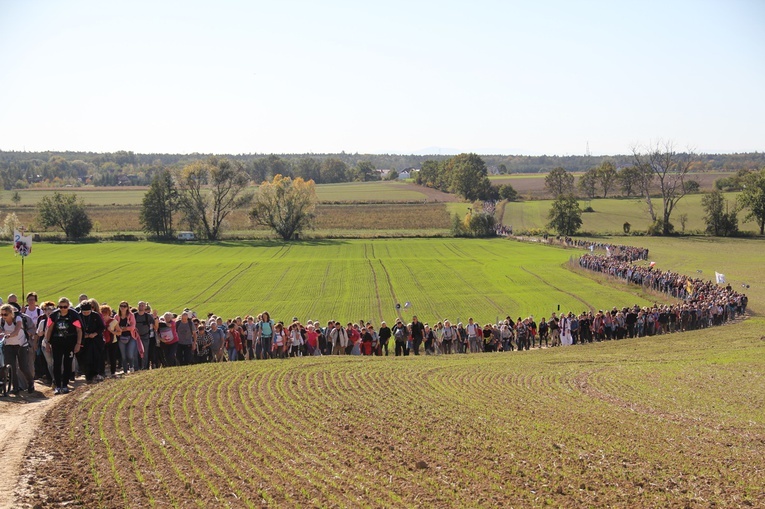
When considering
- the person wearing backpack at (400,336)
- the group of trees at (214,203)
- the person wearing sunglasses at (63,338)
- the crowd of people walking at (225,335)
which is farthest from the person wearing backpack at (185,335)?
the group of trees at (214,203)

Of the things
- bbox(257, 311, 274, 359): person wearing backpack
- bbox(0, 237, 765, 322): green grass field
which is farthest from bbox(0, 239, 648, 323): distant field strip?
bbox(257, 311, 274, 359): person wearing backpack

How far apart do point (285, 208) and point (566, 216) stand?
36.6 meters

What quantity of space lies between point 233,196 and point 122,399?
282ft

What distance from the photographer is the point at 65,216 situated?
88938 millimetres

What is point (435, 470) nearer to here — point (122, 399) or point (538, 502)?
point (538, 502)

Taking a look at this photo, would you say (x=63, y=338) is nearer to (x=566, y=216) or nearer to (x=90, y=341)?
(x=90, y=341)

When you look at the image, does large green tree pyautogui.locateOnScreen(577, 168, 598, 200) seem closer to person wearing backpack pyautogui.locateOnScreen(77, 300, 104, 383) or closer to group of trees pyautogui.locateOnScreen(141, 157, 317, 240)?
group of trees pyautogui.locateOnScreen(141, 157, 317, 240)

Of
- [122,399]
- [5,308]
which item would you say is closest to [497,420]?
[122,399]

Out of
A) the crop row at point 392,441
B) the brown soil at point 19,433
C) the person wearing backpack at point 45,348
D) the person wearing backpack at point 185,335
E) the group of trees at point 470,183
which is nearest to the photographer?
the brown soil at point 19,433

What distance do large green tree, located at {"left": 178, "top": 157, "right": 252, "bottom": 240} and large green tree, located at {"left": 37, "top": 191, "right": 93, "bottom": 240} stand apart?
478 inches

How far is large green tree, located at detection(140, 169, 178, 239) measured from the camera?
91500 mm

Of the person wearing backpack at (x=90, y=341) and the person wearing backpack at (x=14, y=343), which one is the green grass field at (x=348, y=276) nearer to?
the person wearing backpack at (x=90, y=341)

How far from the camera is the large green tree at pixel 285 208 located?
307ft

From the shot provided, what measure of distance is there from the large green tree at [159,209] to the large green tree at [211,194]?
4.73 ft
